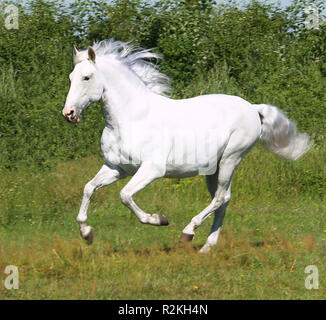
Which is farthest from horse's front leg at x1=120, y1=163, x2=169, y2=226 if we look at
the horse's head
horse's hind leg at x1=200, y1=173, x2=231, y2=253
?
horse's hind leg at x1=200, y1=173, x2=231, y2=253

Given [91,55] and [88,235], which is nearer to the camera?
[91,55]

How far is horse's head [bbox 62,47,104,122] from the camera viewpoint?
5.73m

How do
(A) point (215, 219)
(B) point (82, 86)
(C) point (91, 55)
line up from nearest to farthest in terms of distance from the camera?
(B) point (82, 86) < (C) point (91, 55) < (A) point (215, 219)

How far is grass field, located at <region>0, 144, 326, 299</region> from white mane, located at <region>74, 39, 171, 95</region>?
1648mm

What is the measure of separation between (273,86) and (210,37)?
7.34 feet

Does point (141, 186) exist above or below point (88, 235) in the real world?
above

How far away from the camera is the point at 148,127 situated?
613 centimetres

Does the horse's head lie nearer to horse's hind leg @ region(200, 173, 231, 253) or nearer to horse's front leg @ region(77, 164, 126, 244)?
horse's front leg @ region(77, 164, 126, 244)

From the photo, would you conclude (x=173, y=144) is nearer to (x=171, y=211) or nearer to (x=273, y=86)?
(x=171, y=211)

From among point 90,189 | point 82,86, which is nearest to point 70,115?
point 82,86

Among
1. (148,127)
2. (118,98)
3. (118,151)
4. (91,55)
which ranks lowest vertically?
(118,151)

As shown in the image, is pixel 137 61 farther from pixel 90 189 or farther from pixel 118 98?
pixel 90 189

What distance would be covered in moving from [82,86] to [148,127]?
2.49 feet

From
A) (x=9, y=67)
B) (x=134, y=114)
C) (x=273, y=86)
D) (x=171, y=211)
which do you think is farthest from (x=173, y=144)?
(x=9, y=67)
